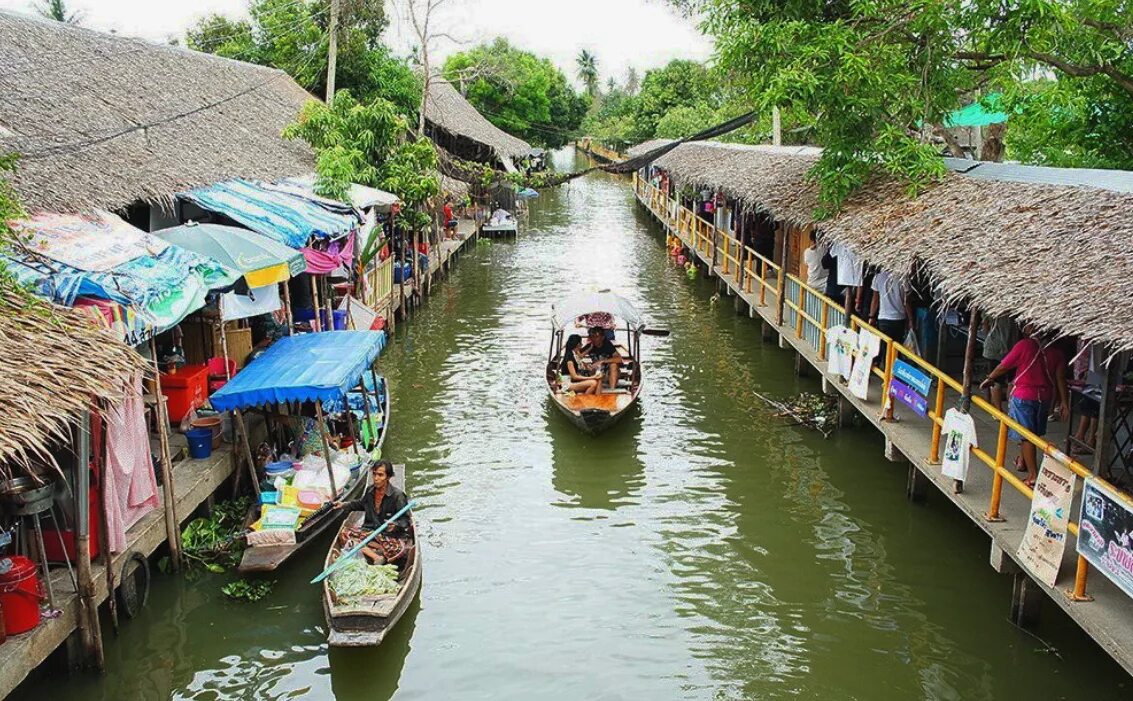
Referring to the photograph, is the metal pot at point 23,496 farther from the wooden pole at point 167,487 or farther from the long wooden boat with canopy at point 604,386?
the long wooden boat with canopy at point 604,386

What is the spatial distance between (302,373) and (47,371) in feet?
11.4

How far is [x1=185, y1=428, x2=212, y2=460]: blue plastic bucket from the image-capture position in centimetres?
1088

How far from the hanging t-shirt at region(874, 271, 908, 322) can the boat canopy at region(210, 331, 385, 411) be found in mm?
6815

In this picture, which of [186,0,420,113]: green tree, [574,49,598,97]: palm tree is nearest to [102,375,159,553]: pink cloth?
[186,0,420,113]: green tree

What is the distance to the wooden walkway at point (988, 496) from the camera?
728cm

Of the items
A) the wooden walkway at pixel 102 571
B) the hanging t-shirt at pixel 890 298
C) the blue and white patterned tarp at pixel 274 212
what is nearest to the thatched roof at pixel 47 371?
the wooden walkway at pixel 102 571

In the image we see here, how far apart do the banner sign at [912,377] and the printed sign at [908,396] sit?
52 millimetres

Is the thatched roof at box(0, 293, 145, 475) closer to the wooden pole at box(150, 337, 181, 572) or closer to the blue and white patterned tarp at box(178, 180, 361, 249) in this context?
the wooden pole at box(150, 337, 181, 572)

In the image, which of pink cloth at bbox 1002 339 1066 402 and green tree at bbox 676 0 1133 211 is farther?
green tree at bbox 676 0 1133 211

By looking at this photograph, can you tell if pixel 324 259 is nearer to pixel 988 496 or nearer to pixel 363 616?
pixel 363 616

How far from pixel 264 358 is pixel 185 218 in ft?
16.3

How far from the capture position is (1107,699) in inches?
306

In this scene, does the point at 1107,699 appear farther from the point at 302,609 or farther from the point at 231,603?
the point at 231,603

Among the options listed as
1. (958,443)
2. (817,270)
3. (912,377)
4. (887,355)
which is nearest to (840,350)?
(887,355)
